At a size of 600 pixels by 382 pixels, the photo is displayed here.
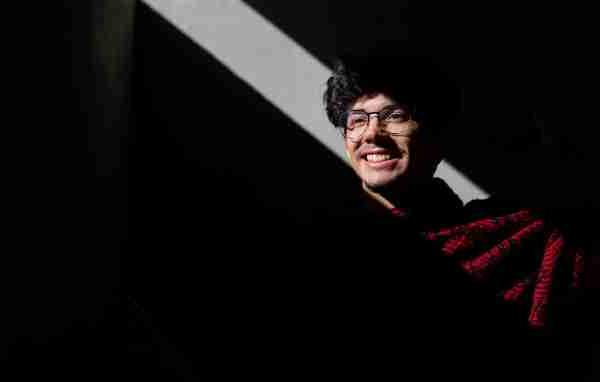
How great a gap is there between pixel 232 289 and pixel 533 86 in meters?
1.10

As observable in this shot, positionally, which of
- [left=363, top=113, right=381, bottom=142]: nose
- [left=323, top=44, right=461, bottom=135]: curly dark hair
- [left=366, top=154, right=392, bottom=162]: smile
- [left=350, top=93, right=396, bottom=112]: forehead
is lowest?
[left=366, top=154, right=392, bottom=162]: smile

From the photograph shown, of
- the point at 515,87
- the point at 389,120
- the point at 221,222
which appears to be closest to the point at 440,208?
the point at 389,120

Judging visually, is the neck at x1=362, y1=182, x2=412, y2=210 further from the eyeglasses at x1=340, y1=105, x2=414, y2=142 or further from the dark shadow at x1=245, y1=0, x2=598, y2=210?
the dark shadow at x1=245, y1=0, x2=598, y2=210

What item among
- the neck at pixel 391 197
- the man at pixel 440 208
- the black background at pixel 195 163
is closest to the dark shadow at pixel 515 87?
the black background at pixel 195 163

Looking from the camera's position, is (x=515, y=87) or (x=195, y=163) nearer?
(x=515, y=87)

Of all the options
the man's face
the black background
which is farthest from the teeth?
the black background

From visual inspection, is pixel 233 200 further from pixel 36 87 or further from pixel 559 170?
pixel 559 170

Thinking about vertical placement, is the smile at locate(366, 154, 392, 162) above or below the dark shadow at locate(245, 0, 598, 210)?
below

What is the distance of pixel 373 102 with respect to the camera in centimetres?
112

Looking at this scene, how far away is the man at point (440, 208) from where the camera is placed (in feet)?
3.59

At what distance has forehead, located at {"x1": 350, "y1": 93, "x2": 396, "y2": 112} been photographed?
1110mm

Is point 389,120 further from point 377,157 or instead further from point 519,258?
point 519,258

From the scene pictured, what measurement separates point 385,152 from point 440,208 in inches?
8.8

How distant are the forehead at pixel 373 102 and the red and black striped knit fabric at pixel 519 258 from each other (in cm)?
26
